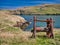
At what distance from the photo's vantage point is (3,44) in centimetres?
2081

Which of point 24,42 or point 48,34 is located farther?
point 48,34

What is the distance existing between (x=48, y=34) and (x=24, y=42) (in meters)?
4.67

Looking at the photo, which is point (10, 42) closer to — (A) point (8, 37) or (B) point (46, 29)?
(A) point (8, 37)

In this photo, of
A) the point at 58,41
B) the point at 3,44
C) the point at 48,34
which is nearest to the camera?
the point at 3,44

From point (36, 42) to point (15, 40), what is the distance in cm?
173

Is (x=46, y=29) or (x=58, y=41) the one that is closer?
(x=58, y=41)

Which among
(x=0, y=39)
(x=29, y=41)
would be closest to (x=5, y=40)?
(x=0, y=39)

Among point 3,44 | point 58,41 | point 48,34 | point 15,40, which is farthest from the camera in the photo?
point 48,34

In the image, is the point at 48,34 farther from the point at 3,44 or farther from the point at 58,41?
the point at 3,44

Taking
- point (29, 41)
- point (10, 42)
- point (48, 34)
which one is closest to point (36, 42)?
point (29, 41)

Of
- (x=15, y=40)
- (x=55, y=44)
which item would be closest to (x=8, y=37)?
(x=15, y=40)

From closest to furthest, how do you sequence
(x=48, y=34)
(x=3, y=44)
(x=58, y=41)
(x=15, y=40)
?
1. (x=3, y=44)
2. (x=15, y=40)
3. (x=58, y=41)
4. (x=48, y=34)

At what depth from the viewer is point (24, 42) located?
22016 mm

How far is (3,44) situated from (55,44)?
14.4 feet
